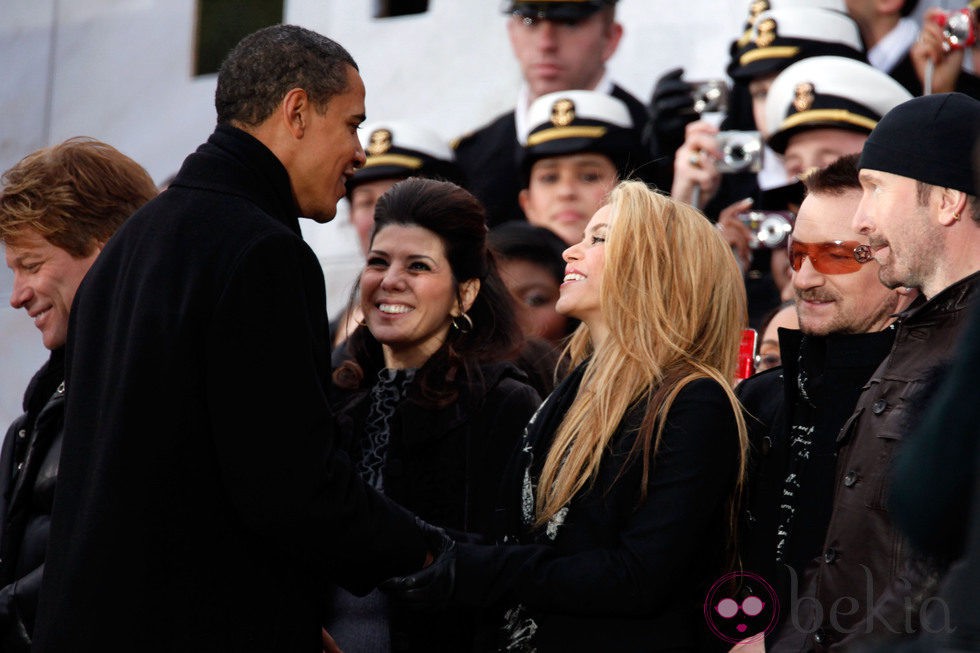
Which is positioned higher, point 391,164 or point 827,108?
point 827,108

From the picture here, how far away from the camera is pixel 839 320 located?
10.8 feet

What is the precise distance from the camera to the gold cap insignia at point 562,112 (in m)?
5.65

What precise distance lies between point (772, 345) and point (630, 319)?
137cm

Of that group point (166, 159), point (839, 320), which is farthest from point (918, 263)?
point (166, 159)

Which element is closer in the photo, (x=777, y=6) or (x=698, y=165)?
(x=698, y=165)

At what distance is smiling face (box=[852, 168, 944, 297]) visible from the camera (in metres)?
2.78

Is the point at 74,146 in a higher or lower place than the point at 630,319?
higher

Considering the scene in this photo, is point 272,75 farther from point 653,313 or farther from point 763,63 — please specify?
point 763,63

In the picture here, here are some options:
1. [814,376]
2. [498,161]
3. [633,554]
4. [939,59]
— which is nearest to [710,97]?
[939,59]

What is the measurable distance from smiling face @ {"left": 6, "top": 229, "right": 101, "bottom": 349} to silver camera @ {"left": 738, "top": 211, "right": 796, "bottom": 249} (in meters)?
2.26

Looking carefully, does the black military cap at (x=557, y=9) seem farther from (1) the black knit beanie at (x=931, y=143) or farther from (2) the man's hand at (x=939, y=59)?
(1) the black knit beanie at (x=931, y=143)

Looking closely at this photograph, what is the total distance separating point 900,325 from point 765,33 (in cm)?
284

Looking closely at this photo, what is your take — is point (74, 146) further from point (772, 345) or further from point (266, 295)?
point (772, 345)

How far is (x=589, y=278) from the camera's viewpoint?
3.35 meters
